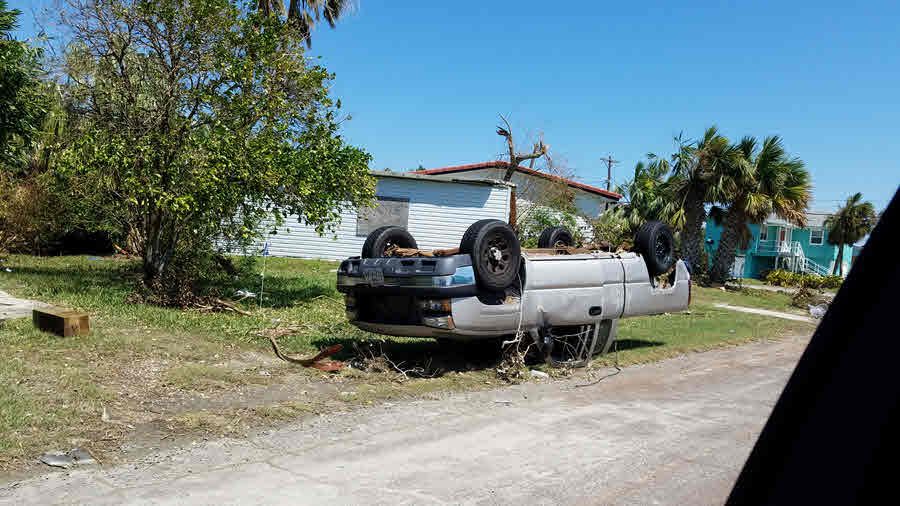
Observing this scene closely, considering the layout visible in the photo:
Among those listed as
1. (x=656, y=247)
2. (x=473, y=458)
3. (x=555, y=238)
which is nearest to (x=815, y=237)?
(x=555, y=238)

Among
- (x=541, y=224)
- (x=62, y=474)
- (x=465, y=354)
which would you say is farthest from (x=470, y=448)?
(x=541, y=224)

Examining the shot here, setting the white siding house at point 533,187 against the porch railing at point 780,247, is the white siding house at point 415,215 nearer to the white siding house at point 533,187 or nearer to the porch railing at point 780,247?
the white siding house at point 533,187

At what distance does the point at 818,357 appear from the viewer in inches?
40.1

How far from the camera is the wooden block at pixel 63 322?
842cm

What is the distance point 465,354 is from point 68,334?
16.7 feet

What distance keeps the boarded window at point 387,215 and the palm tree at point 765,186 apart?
1157 centimetres

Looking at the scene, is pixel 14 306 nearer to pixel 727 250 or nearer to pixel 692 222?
pixel 692 222

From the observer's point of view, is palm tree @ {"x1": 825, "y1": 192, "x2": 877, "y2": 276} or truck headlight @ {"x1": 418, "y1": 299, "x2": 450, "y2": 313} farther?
palm tree @ {"x1": 825, "y1": 192, "x2": 877, "y2": 276}

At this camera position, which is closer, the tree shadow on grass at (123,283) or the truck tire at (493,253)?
the truck tire at (493,253)

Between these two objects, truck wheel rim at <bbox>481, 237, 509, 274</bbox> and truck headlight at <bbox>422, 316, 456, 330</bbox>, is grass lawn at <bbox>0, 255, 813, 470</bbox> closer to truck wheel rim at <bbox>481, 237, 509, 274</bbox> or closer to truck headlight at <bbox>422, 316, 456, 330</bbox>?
truck headlight at <bbox>422, 316, 456, 330</bbox>

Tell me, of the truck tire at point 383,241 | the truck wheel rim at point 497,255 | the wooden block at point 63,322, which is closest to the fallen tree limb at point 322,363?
the truck tire at point 383,241

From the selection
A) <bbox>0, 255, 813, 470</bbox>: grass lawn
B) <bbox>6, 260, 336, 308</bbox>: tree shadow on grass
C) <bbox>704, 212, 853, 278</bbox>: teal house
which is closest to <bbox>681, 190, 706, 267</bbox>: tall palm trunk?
<bbox>0, 255, 813, 470</bbox>: grass lawn

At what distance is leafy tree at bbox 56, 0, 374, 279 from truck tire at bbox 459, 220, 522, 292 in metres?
4.85

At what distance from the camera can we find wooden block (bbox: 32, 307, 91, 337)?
8422 millimetres
